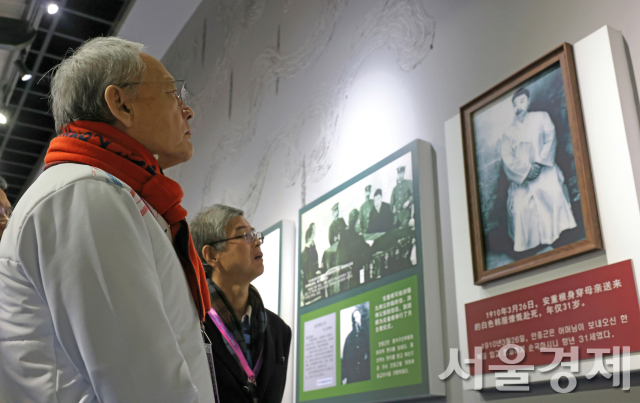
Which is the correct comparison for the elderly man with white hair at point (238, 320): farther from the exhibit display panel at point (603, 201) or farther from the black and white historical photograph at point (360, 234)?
the exhibit display panel at point (603, 201)

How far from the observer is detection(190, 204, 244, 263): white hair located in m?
3.28

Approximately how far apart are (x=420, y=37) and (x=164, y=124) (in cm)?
200

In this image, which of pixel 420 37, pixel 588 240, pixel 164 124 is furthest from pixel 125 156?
pixel 420 37

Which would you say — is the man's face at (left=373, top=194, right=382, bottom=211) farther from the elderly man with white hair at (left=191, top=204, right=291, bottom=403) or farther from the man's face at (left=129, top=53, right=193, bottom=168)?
the man's face at (left=129, top=53, right=193, bottom=168)

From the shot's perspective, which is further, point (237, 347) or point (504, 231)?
point (237, 347)

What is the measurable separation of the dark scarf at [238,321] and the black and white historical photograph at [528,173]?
1.25 metres

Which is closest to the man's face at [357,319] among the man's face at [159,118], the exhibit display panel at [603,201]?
the exhibit display panel at [603,201]

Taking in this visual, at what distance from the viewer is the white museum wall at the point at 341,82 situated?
2488 millimetres

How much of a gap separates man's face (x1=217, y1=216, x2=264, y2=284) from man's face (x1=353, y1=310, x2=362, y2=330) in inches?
22.8

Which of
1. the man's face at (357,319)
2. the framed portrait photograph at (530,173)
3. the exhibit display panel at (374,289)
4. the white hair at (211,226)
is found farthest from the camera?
the white hair at (211,226)

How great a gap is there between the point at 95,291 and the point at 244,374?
1787mm

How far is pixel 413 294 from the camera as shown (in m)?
2.64

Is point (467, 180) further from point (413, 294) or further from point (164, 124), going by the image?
point (164, 124)

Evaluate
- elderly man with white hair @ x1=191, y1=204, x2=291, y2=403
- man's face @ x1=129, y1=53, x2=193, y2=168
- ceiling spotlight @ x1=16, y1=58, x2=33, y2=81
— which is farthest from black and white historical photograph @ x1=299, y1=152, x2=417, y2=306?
ceiling spotlight @ x1=16, y1=58, x2=33, y2=81
